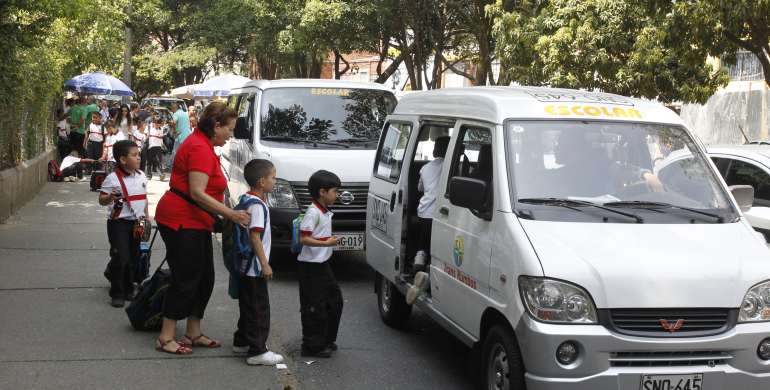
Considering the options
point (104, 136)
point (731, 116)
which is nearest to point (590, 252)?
point (104, 136)

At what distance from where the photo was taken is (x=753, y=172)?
7.01 metres

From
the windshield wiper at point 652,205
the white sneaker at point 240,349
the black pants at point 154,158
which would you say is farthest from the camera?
the black pants at point 154,158

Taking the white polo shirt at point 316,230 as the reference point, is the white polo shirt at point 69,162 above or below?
below

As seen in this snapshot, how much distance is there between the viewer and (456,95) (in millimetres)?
5348

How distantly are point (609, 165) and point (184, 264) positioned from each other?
2836 millimetres

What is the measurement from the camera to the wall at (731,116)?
59.2 ft

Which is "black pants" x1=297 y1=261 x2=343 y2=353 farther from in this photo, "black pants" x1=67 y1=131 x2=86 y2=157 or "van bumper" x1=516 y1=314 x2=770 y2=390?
"black pants" x1=67 y1=131 x2=86 y2=157

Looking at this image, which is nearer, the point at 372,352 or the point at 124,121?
the point at 372,352

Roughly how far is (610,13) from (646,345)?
13.7 meters

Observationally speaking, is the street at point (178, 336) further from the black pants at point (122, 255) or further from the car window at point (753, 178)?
the car window at point (753, 178)

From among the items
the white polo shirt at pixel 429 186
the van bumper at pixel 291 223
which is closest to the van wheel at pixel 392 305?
the white polo shirt at pixel 429 186

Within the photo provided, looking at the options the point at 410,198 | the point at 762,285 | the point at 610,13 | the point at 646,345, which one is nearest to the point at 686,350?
the point at 646,345

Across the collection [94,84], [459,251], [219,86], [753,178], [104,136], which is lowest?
[459,251]

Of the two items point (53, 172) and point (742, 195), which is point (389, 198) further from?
point (53, 172)
